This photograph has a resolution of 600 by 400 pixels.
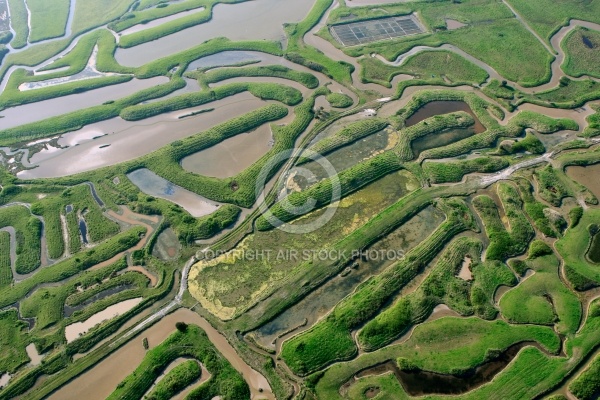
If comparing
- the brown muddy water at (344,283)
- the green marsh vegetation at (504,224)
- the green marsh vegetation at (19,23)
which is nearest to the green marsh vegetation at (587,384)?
the green marsh vegetation at (504,224)

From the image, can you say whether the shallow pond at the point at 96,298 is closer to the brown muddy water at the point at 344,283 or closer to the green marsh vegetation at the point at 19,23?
the brown muddy water at the point at 344,283

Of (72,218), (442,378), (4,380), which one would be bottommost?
(442,378)

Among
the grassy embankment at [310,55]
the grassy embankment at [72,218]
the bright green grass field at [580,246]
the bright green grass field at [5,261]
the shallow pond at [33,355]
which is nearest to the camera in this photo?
the shallow pond at [33,355]

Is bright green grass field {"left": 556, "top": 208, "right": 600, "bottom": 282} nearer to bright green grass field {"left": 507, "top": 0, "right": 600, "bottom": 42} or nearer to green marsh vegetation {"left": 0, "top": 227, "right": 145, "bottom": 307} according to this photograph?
bright green grass field {"left": 507, "top": 0, "right": 600, "bottom": 42}

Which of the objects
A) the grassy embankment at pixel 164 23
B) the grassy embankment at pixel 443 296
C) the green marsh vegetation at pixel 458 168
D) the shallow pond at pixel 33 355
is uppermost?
the grassy embankment at pixel 164 23

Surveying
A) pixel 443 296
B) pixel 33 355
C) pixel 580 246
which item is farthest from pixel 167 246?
pixel 580 246

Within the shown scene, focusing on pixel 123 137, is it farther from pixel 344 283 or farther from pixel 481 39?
pixel 481 39
